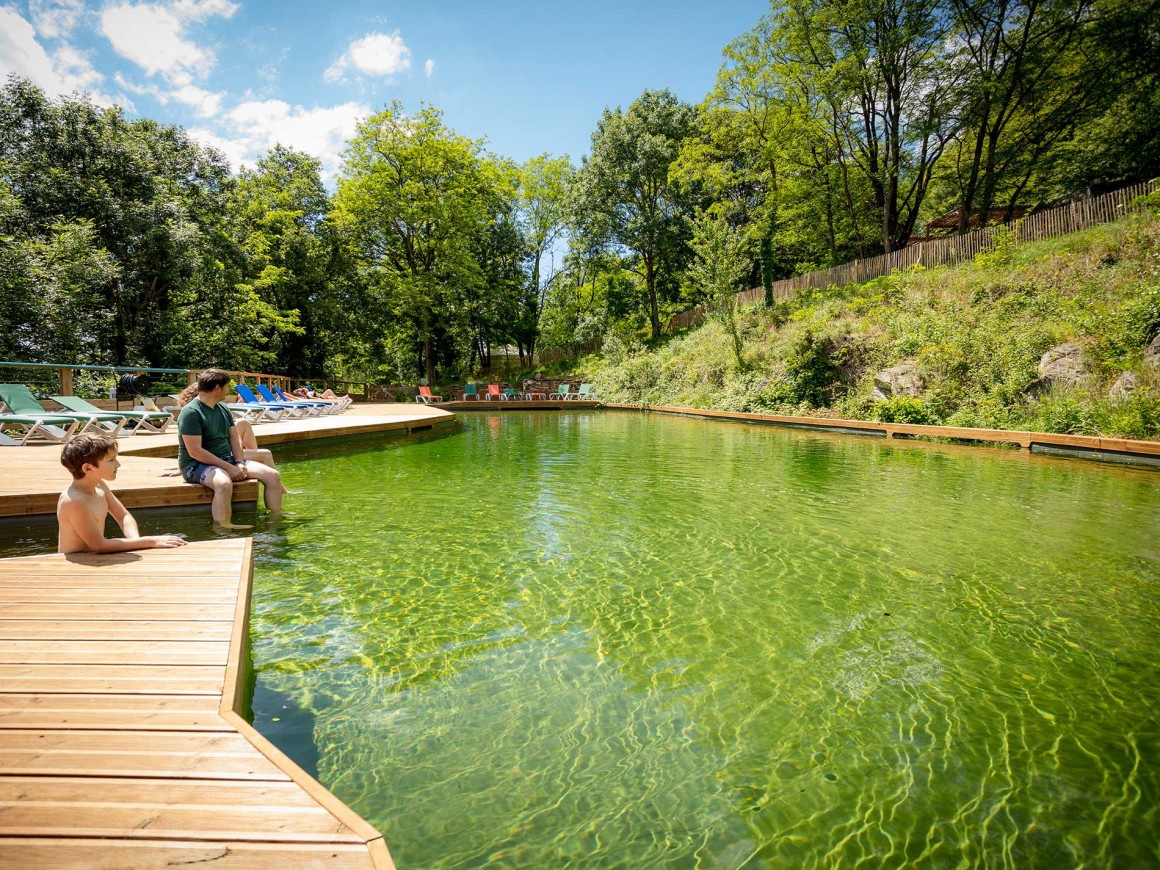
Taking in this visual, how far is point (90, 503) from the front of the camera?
309 cm

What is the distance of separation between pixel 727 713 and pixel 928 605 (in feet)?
6.20

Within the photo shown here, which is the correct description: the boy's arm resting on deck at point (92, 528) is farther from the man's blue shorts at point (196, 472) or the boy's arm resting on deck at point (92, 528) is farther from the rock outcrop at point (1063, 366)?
the rock outcrop at point (1063, 366)

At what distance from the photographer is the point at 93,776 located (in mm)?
1367

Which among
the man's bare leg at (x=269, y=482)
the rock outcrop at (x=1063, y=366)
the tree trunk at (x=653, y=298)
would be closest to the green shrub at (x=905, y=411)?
the rock outcrop at (x=1063, y=366)

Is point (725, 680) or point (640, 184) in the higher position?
point (640, 184)

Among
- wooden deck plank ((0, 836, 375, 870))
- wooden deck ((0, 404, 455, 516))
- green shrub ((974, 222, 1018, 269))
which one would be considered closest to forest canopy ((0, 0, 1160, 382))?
green shrub ((974, 222, 1018, 269))

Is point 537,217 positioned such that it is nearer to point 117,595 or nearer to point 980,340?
point 980,340

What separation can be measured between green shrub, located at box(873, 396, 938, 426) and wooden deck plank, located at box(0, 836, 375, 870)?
1346 centimetres

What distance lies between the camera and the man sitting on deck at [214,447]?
4.81 m

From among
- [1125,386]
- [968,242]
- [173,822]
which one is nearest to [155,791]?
[173,822]

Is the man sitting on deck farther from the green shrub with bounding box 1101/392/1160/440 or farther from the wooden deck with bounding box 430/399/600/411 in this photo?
the wooden deck with bounding box 430/399/600/411


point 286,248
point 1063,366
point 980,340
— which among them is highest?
point 286,248

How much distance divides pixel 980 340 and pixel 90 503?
1506 cm

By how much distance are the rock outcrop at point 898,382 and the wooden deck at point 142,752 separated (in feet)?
47.3
